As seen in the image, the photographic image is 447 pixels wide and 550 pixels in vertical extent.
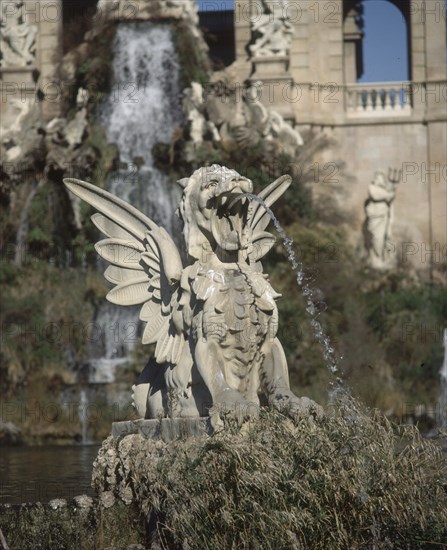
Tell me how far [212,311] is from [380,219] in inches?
752

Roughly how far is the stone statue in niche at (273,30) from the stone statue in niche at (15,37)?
4.35m

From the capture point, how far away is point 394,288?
25.9 m

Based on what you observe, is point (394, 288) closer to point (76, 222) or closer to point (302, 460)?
point (76, 222)

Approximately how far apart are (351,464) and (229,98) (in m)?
19.9

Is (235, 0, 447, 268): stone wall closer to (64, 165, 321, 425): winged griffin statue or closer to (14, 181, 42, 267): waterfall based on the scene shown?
(14, 181, 42, 267): waterfall

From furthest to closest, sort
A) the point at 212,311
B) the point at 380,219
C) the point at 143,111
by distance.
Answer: the point at 380,219
the point at 143,111
the point at 212,311

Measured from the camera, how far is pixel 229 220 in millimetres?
9555

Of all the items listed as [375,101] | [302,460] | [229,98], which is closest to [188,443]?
[302,460]

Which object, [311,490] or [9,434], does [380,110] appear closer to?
[9,434]

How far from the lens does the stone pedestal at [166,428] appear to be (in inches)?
350

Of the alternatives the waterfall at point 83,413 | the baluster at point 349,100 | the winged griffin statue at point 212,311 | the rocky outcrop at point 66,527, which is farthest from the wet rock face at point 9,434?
the rocky outcrop at point 66,527

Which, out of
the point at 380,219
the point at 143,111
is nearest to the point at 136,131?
the point at 143,111

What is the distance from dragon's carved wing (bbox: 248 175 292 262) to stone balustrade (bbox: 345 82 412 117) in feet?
63.5

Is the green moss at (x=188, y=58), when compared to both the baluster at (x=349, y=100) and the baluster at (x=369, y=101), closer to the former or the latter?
the baluster at (x=349, y=100)
